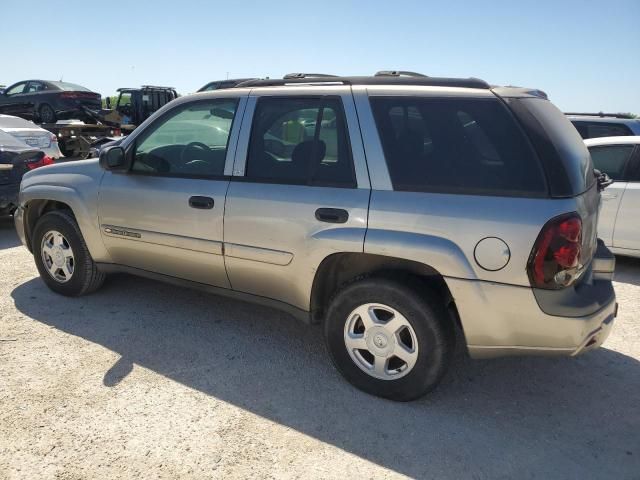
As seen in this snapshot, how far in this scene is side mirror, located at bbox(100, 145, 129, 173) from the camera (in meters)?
3.78

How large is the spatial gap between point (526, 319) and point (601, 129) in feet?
17.1

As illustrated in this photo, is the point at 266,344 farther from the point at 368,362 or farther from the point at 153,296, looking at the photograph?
the point at 153,296

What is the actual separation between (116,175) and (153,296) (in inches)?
46.3

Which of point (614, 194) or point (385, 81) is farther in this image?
point (614, 194)

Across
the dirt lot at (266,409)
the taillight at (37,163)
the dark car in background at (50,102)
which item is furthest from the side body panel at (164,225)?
the dark car in background at (50,102)

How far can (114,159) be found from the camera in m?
3.78

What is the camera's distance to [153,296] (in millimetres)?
4574

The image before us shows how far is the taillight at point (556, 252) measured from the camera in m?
2.47

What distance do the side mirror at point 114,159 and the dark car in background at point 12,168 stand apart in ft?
12.6

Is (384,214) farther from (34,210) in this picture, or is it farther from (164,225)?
(34,210)

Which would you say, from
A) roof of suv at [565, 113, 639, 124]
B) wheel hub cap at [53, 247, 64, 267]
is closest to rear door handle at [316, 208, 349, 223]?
wheel hub cap at [53, 247, 64, 267]

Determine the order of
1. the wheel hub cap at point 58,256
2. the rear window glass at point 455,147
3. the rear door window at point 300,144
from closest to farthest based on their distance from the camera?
the rear window glass at point 455,147 → the rear door window at point 300,144 → the wheel hub cap at point 58,256

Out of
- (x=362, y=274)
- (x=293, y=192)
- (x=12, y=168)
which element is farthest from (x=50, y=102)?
(x=362, y=274)

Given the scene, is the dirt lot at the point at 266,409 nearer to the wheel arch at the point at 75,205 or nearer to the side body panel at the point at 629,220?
the wheel arch at the point at 75,205
